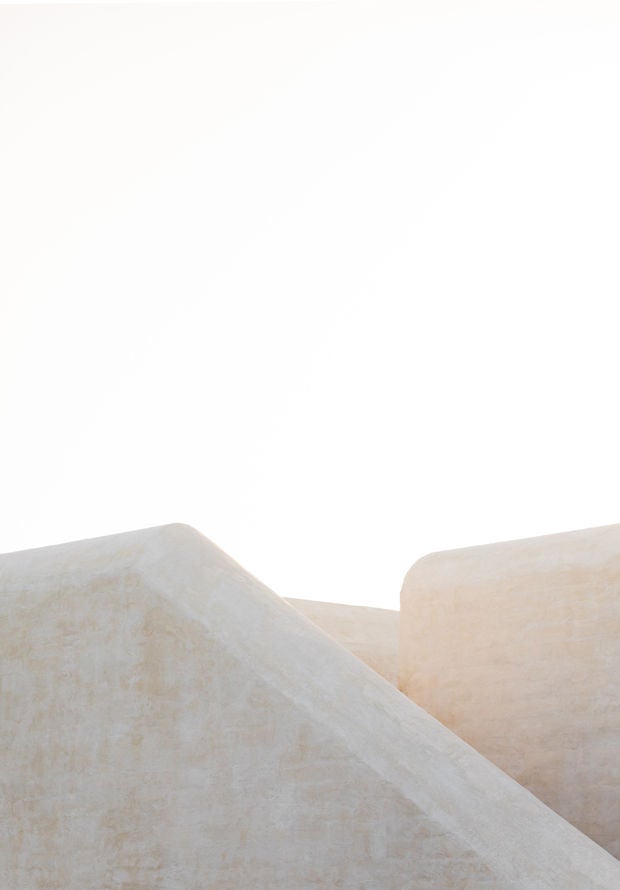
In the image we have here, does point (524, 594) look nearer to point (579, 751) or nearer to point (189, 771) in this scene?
point (579, 751)

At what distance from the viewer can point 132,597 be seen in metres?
6.95

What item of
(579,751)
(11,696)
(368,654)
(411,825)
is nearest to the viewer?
(411,825)

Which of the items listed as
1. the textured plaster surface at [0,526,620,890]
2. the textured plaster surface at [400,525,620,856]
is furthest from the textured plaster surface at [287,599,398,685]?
the textured plaster surface at [0,526,620,890]

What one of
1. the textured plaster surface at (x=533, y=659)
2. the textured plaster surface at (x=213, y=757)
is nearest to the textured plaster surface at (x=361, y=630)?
the textured plaster surface at (x=533, y=659)

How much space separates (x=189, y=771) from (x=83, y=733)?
840 mm

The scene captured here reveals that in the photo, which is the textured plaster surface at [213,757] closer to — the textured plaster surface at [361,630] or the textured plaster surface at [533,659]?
the textured plaster surface at [533,659]

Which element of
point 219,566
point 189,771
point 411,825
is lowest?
point 411,825

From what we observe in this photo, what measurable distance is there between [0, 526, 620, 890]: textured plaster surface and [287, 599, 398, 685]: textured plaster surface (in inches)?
169

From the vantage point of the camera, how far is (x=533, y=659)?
8.53 metres

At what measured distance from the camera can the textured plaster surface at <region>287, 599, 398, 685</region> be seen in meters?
11.4

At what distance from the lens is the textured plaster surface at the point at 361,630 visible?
11.4 metres

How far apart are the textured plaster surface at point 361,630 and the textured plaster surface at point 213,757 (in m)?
4.28

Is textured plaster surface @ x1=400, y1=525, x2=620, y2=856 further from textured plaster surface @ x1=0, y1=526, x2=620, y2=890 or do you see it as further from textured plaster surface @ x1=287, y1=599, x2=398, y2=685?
textured plaster surface @ x1=287, y1=599, x2=398, y2=685

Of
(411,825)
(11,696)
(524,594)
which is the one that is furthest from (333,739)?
(524,594)
